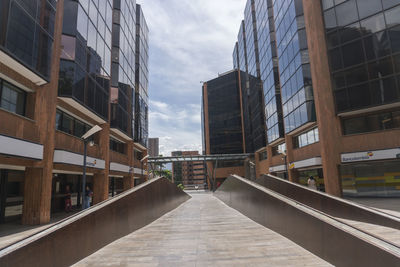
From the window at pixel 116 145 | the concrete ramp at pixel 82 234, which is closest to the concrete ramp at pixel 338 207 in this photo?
the concrete ramp at pixel 82 234

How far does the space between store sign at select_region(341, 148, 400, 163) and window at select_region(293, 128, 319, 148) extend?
3.63m

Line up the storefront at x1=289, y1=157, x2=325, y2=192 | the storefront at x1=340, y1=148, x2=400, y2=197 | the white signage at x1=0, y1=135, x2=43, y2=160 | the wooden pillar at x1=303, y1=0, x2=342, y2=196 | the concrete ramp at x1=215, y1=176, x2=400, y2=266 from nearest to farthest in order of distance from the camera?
the concrete ramp at x1=215, y1=176, x2=400, y2=266
the white signage at x1=0, y1=135, x2=43, y2=160
the storefront at x1=340, y1=148, x2=400, y2=197
the wooden pillar at x1=303, y1=0, x2=342, y2=196
the storefront at x1=289, y1=157, x2=325, y2=192

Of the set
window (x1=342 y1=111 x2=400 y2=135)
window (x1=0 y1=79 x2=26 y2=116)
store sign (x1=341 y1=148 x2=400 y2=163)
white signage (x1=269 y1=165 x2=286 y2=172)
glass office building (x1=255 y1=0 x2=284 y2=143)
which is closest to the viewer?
window (x1=0 y1=79 x2=26 y2=116)

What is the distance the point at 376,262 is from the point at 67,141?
15498mm

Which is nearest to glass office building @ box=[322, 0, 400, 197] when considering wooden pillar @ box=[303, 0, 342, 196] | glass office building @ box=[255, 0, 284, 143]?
wooden pillar @ box=[303, 0, 342, 196]

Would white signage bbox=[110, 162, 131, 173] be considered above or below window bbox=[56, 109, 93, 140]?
below

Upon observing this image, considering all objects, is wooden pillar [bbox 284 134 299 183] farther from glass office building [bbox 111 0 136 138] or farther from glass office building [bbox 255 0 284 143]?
glass office building [bbox 111 0 136 138]

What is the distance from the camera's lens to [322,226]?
5242 millimetres

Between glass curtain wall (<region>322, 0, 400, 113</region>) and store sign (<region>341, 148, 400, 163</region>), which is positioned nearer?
store sign (<region>341, 148, 400, 163</region>)

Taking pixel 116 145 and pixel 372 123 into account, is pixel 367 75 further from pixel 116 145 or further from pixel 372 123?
Result: pixel 116 145

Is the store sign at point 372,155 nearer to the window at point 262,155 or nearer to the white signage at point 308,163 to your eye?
the white signage at point 308,163

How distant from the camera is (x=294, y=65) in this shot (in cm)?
2677

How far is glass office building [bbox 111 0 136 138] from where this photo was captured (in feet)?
79.5

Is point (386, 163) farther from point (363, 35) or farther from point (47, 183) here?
point (47, 183)
